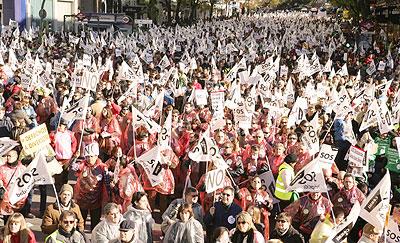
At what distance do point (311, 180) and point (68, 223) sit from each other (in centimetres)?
294

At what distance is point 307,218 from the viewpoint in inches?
351

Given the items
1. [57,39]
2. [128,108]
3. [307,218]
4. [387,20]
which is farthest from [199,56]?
[387,20]

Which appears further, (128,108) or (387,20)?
(387,20)

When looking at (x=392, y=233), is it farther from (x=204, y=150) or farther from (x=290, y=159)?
(x=204, y=150)

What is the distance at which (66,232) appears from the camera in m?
7.47

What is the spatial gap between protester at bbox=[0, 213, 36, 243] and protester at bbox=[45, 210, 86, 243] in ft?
0.81

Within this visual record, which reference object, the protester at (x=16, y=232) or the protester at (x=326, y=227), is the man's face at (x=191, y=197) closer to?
the protester at (x=326, y=227)

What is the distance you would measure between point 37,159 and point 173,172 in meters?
3.28

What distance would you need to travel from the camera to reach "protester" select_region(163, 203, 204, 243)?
7816 mm

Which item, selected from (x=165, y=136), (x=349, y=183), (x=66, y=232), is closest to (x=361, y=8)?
(x=165, y=136)

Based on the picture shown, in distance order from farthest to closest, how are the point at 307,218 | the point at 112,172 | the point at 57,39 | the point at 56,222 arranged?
the point at 57,39 → the point at 112,172 → the point at 307,218 → the point at 56,222

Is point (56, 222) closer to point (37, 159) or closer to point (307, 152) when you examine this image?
point (37, 159)

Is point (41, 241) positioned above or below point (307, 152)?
below

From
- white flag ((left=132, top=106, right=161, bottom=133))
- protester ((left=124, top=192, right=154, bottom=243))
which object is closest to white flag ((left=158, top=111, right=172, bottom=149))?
white flag ((left=132, top=106, right=161, bottom=133))
